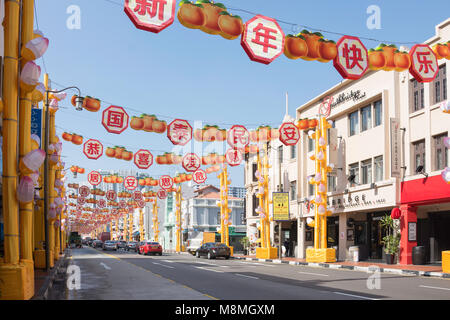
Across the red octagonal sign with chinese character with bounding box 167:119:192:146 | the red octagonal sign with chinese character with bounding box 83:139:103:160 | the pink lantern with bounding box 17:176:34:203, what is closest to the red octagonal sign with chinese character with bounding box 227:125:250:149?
the red octagonal sign with chinese character with bounding box 167:119:192:146

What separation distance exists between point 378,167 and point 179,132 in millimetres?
14009

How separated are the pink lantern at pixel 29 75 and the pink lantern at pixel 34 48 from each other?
0.26 meters

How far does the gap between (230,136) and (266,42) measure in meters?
14.9

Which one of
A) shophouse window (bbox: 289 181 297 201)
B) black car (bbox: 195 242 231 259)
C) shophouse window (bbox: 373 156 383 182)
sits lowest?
black car (bbox: 195 242 231 259)

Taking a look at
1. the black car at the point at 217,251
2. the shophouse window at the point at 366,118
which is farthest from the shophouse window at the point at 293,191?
the shophouse window at the point at 366,118

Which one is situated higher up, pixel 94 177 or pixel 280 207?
pixel 94 177

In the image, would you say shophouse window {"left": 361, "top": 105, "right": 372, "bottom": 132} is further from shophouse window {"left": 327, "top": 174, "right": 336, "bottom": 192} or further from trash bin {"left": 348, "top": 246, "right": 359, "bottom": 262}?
trash bin {"left": 348, "top": 246, "right": 359, "bottom": 262}

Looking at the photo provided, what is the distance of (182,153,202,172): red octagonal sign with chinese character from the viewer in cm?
3366

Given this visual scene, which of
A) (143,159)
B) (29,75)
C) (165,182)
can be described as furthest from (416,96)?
(29,75)

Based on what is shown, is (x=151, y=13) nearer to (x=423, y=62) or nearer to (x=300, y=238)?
(x=423, y=62)

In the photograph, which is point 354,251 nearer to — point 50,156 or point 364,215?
point 364,215

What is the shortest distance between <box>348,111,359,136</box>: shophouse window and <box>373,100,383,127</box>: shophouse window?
231cm

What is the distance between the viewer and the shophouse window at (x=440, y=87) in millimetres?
27781

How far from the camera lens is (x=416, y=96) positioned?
1182 inches
